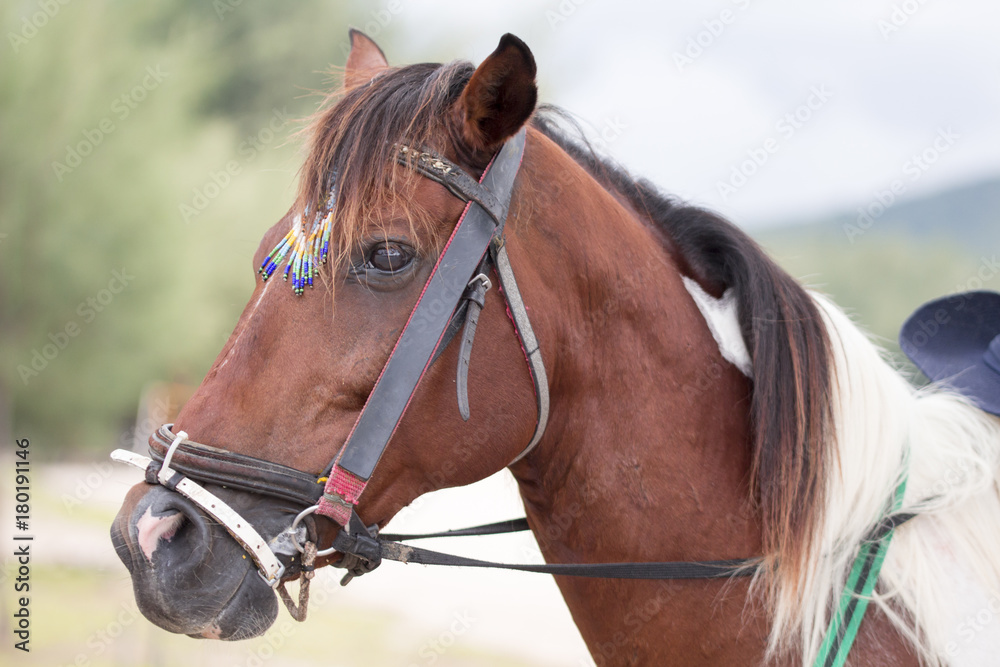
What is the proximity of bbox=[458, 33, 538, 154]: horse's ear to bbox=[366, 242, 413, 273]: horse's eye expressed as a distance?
1.20 ft

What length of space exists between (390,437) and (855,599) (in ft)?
4.52

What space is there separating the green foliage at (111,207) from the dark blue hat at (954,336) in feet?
14.7

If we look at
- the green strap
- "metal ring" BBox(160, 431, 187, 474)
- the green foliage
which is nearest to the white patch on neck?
the green strap

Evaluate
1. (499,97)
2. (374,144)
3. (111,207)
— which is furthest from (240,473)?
(111,207)

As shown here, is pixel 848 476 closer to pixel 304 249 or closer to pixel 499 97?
pixel 499 97

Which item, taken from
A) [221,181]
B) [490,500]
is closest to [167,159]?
[221,181]

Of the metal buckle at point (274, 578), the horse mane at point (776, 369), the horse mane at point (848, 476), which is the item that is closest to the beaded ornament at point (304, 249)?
the metal buckle at point (274, 578)

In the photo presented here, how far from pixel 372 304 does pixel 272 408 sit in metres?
0.35

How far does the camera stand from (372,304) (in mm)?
1752

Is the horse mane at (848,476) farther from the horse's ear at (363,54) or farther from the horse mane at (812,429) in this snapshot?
the horse's ear at (363,54)

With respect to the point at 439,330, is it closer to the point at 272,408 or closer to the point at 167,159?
the point at 272,408

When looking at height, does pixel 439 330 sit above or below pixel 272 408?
above

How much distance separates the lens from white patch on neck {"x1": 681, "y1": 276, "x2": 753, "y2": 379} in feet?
7.14

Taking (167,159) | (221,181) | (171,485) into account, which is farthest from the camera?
(221,181)
